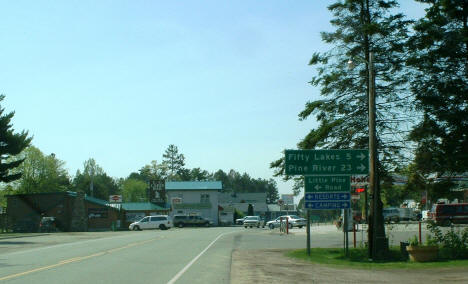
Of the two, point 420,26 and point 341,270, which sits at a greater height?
point 420,26

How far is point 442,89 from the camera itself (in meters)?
21.0

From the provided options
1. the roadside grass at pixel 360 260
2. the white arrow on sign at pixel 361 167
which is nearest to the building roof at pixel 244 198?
the roadside grass at pixel 360 260

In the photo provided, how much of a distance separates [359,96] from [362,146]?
2216mm

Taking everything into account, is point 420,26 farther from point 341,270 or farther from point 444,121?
point 341,270

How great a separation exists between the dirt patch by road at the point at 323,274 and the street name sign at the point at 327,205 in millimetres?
3678

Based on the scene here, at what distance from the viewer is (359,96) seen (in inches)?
910

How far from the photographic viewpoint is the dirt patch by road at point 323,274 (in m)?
14.3

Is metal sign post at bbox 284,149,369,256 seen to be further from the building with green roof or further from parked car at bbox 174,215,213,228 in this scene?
the building with green roof

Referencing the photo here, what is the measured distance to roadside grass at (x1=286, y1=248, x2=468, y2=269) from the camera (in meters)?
18.0

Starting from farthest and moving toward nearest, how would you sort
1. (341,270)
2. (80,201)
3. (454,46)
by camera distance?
(80,201), (454,46), (341,270)

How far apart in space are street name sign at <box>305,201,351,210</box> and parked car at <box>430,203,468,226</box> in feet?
94.4

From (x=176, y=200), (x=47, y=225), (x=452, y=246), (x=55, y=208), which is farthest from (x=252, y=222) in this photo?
(x=452, y=246)

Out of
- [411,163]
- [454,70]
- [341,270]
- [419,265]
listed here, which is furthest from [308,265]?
[454,70]

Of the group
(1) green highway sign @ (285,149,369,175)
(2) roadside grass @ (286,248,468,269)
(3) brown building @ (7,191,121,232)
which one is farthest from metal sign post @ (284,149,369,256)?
(3) brown building @ (7,191,121,232)
